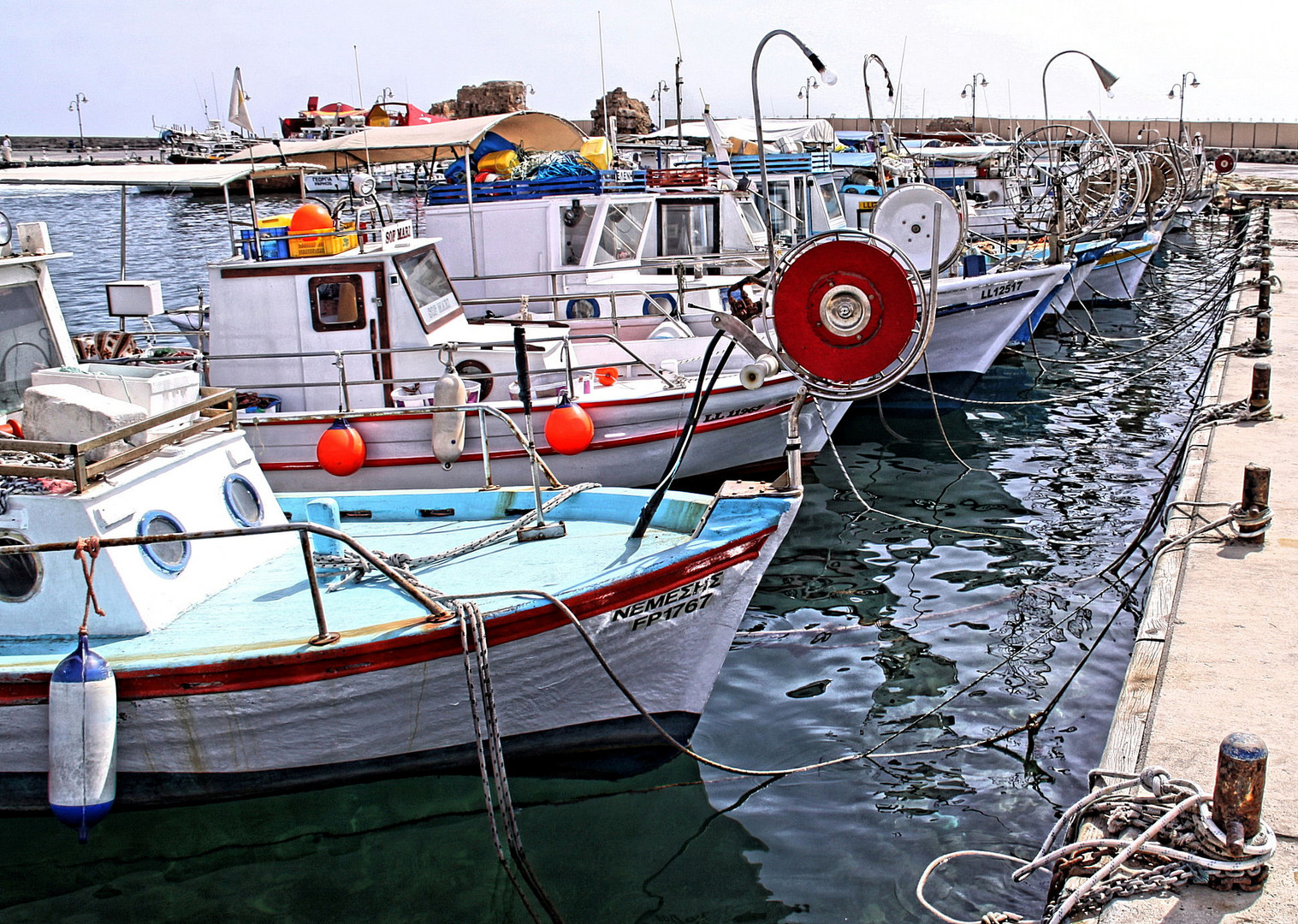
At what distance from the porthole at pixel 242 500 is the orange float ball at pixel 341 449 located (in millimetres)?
2376

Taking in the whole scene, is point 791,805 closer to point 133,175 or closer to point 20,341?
point 20,341

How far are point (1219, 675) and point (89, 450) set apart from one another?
18.5ft

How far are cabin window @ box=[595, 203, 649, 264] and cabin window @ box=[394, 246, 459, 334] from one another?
246 centimetres

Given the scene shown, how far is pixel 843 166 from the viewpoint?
23.3m

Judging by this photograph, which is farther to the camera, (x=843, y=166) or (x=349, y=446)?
(x=843, y=166)

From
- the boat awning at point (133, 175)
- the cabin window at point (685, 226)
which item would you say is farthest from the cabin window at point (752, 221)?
the boat awning at point (133, 175)

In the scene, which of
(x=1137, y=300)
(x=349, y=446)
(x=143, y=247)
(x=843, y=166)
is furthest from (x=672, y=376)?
(x=143, y=247)

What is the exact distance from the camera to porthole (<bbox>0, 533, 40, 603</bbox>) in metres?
5.66

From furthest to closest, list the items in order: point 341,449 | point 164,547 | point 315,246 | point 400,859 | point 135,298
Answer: point 315,246, point 341,449, point 135,298, point 164,547, point 400,859

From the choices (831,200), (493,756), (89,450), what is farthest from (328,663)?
(831,200)

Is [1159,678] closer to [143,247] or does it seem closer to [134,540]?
[134,540]

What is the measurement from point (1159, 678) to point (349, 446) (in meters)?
6.55

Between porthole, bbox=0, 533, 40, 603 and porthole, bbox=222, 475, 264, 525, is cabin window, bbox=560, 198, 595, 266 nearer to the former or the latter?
porthole, bbox=222, 475, 264, 525

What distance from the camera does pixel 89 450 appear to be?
5.47 meters
